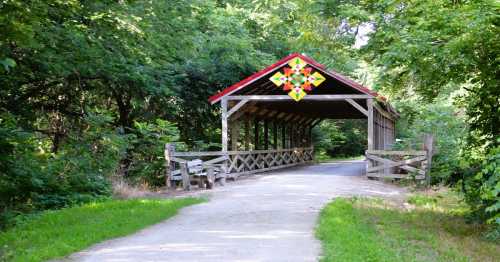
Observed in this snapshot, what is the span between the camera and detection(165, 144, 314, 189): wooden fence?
15.3 metres

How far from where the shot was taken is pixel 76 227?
8242mm

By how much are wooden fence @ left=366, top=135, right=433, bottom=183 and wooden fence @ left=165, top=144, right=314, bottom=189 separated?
425cm

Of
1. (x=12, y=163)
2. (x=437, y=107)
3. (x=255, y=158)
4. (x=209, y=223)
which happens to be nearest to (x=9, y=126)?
(x=12, y=163)

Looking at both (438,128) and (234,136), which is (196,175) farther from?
(438,128)

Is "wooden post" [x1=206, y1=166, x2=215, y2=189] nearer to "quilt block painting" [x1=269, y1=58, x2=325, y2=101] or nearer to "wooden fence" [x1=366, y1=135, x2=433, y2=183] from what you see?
"quilt block painting" [x1=269, y1=58, x2=325, y2=101]

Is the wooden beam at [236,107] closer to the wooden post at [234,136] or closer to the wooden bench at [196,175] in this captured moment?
the wooden post at [234,136]

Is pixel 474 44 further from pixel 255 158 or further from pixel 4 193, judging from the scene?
pixel 255 158

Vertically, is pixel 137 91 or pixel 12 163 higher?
pixel 137 91

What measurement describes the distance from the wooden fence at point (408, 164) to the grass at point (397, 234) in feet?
13.4

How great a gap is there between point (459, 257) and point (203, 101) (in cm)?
1589

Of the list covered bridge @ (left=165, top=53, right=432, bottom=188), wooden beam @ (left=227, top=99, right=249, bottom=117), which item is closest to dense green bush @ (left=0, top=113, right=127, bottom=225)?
covered bridge @ (left=165, top=53, right=432, bottom=188)

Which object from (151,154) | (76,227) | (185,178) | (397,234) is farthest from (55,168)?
(397,234)

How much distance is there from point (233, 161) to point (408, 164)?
17.8 ft

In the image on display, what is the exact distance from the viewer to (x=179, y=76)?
67.4 ft
